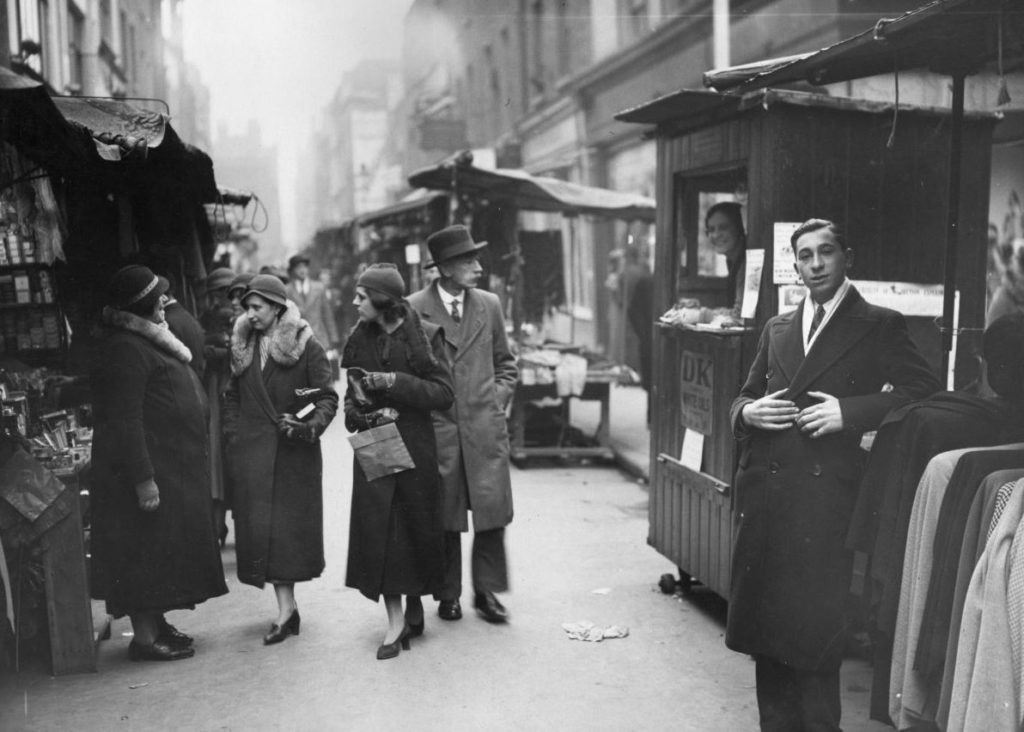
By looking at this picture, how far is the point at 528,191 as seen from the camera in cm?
1200

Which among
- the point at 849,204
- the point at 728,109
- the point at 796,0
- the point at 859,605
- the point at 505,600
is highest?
the point at 796,0

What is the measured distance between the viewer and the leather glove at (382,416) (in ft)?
17.8

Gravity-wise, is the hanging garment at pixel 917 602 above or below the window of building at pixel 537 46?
below

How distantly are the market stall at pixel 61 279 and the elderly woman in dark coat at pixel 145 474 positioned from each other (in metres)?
0.18

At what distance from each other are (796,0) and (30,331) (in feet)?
32.2

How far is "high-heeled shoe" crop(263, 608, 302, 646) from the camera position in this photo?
18.6 feet

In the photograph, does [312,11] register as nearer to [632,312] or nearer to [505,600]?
[505,600]

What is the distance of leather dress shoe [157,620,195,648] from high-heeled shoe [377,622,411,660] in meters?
1.05

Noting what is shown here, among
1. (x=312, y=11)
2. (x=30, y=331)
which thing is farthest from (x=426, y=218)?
(x=30, y=331)

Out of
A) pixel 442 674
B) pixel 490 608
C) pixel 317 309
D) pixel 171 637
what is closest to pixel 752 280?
pixel 490 608

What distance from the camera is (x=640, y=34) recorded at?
18.4 m

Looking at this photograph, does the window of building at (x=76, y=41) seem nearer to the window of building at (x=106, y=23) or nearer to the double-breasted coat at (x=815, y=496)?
the window of building at (x=106, y=23)

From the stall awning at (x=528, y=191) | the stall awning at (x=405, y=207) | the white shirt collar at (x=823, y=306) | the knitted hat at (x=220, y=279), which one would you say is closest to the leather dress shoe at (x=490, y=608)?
the white shirt collar at (x=823, y=306)

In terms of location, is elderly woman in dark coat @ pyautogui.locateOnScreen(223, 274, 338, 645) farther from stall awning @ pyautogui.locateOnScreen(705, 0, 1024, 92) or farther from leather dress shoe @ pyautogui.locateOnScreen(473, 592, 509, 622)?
stall awning @ pyautogui.locateOnScreen(705, 0, 1024, 92)
